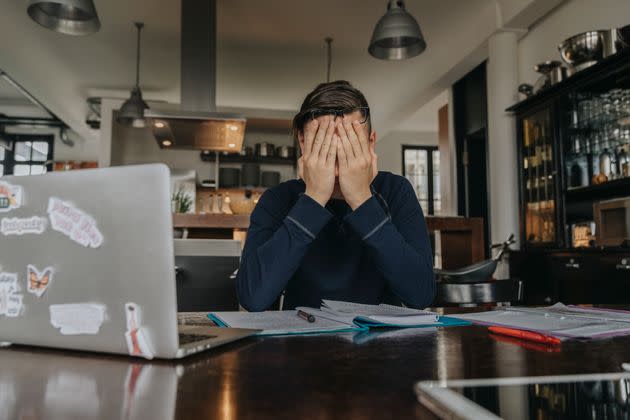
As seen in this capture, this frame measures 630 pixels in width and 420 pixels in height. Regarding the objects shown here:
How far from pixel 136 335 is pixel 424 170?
30.3 feet

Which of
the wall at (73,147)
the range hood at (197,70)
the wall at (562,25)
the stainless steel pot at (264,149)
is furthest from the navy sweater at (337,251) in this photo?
the wall at (73,147)

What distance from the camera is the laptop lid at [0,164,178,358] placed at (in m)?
0.55

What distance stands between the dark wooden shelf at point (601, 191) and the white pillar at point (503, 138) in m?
0.78

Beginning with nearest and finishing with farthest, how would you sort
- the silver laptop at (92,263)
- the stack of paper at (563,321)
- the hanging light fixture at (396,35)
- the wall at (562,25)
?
the silver laptop at (92,263)
the stack of paper at (563,321)
the hanging light fixture at (396,35)
the wall at (562,25)

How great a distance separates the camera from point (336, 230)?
52.8 inches

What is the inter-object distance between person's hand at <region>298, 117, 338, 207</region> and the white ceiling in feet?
11.0

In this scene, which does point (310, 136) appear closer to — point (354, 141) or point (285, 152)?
point (354, 141)

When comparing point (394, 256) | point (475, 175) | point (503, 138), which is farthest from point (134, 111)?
point (394, 256)

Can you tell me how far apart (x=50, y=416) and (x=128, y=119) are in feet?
16.6

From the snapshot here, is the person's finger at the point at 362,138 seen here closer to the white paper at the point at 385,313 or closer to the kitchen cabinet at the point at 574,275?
the white paper at the point at 385,313

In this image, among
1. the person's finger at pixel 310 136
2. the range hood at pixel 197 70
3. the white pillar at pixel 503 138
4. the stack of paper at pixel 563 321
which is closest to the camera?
the stack of paper at pixel 563 321

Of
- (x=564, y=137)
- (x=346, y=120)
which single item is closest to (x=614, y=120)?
(x=564, y=137)

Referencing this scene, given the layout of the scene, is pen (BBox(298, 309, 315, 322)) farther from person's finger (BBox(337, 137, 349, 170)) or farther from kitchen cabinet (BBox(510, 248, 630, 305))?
kitchen cabinet (BBox(510, 248, 630, 305))

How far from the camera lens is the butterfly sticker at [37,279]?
608mm
